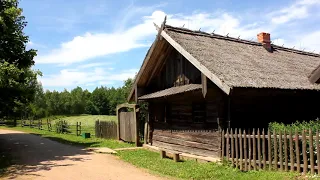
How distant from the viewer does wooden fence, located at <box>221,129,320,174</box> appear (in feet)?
31.1

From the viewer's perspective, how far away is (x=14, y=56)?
21609 millimetres

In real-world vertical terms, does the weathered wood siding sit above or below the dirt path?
above

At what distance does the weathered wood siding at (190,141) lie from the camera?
13438 mm

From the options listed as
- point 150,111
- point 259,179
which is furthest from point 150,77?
point 259,179

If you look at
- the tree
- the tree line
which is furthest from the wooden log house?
the tree line

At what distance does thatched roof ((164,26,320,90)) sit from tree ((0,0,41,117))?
9.77 metres

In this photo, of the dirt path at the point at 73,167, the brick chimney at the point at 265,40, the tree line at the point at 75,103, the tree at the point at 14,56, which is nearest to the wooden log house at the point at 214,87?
→ the brick chimney at the point at 265,40

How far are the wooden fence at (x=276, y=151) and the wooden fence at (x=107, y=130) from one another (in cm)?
1246

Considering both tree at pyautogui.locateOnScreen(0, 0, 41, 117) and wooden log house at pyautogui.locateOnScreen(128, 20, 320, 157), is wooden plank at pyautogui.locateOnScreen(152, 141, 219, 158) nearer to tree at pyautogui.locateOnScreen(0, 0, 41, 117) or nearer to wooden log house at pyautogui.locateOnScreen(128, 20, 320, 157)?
wooden log house at pyautogui.locateOnScreen(128, 20, 320, 157)

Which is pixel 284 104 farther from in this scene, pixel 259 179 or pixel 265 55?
pixel 259 179

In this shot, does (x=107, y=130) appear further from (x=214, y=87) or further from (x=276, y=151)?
(x=276, y=151)

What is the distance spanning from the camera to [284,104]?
1520 centimetres

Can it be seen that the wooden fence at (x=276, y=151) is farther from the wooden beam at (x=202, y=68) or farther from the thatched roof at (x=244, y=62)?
the thatched roof at (x=244, y=62)

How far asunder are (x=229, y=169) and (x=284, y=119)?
5210mm
